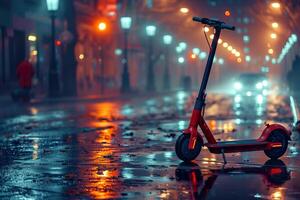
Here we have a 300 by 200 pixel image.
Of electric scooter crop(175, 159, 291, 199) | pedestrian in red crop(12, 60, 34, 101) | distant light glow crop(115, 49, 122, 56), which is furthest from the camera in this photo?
distant light glow crop(115, 49, 122, 56)

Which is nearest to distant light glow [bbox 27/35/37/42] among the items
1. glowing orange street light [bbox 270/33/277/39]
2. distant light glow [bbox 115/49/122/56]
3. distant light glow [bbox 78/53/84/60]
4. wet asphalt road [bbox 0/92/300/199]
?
distant light glow [bbox 78/53/84/60]

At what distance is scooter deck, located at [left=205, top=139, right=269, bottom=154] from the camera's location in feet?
39.8

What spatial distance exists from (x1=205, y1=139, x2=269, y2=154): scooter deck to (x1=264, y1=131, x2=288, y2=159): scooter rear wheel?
16cm

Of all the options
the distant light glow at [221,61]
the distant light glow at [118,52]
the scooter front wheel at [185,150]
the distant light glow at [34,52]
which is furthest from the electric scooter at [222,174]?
the distant light glow at [221,61]

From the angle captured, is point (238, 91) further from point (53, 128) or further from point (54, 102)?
point (53, 128)

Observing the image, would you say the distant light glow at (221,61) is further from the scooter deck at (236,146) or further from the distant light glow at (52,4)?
the scooter deck at (236,146)

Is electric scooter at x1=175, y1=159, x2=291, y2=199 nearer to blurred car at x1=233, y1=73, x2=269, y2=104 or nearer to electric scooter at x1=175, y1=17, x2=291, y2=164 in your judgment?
electric scooter at x1=175, y1=17, x2=291, y2=164

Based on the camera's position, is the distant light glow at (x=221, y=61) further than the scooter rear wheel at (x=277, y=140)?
Yes

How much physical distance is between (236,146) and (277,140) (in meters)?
0.75

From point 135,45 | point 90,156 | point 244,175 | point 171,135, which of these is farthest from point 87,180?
point 135,45

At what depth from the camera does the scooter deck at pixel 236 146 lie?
39.8 ft

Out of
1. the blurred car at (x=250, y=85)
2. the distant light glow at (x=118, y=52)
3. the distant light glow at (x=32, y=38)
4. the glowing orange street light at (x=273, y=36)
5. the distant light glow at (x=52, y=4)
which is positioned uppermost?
the glowing orange street light at (x=273, y=36)

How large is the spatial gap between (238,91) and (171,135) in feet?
144

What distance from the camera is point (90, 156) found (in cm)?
1313
